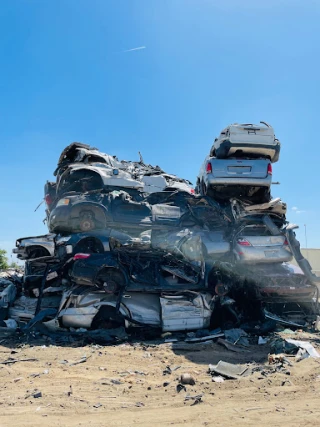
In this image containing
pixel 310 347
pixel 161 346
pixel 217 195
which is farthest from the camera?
pixel 217 195

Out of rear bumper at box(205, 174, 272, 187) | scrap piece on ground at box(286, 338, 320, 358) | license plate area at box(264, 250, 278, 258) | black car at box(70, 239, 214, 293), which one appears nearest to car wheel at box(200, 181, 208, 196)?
rear bumper at box(205, 174, 272, 187)

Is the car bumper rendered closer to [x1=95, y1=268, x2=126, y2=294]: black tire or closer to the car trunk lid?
the car trunk lid

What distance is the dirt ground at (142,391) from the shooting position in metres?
3.14

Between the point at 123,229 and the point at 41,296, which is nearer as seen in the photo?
the point at 41,296

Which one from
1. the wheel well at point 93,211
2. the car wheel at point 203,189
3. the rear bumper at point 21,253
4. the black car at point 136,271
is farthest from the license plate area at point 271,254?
the rear bumper at point 21,253

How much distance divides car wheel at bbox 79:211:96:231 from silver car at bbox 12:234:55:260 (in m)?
0.70

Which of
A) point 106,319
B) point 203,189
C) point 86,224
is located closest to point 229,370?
point 106,319

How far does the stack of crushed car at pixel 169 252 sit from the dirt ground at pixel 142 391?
4.10 feet

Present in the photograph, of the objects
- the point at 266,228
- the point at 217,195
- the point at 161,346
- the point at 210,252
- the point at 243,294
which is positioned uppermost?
the point at 217,195

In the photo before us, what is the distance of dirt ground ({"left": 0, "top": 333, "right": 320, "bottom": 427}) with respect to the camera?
10.3ft

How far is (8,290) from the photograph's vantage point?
301 inches

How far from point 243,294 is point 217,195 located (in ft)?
8.77

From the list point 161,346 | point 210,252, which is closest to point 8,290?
point 161,346

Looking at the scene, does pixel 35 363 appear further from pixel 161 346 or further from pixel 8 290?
pixel 8 290
